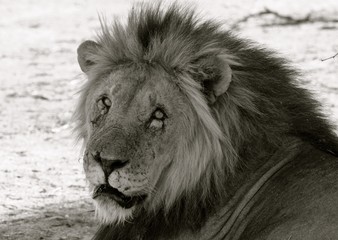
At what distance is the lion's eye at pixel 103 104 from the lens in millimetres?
4898

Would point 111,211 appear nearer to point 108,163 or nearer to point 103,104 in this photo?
point 108,163

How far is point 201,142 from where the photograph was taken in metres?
4.80

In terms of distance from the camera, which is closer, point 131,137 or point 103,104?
point 131,137

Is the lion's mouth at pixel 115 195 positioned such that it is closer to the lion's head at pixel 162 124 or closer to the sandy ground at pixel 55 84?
the lion's head at pixel 162 124

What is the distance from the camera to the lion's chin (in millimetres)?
4705

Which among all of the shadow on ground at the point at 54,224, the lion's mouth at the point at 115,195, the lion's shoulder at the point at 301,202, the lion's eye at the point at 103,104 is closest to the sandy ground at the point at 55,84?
the shadow on ground at the point at 54,224

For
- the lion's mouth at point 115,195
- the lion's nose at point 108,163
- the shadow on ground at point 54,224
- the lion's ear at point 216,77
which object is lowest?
the shadow on ground at point 54,224

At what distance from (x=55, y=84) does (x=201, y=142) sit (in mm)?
5387

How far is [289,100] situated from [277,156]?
33cm

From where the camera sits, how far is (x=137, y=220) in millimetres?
4922

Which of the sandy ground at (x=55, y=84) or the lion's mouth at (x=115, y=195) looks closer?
the lion's mouth at (x=115, y=195)

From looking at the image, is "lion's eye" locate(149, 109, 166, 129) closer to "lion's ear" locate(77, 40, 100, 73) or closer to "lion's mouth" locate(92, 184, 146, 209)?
"lion's mouth" locate(92, 184, 146, 209)

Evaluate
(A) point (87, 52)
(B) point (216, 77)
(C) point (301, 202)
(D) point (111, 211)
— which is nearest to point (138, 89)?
(B) point (216, 77)

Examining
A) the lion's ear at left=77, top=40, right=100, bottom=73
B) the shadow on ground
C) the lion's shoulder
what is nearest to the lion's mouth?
the lion's shoulder
